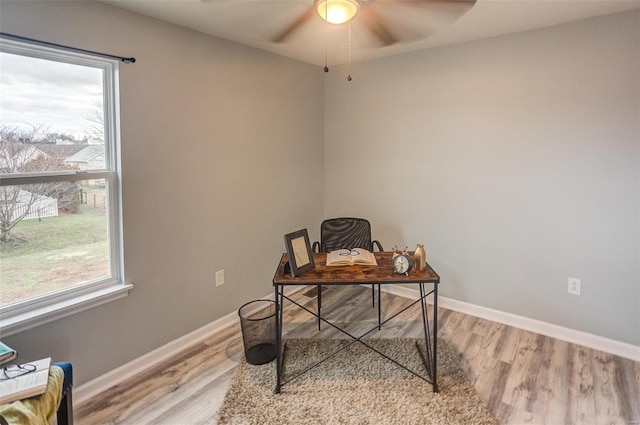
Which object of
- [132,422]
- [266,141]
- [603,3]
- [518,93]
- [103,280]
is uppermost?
[603,3]

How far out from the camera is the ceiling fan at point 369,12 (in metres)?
1.62

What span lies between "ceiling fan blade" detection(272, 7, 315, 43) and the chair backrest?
1491 mm

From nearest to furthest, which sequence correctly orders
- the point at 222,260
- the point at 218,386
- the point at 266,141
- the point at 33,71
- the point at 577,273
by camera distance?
1. the point at 33,71
2. the point at 218,386
3. the point at 577,273
4. the point at 222,260
5. the point at 266,141

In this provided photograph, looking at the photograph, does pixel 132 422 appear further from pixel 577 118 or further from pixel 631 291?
pixel 577 118

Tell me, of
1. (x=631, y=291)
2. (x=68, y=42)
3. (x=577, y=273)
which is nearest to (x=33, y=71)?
(x=68, y=42)

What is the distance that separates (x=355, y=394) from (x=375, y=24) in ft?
6.92

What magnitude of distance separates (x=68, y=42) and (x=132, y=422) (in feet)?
6.64

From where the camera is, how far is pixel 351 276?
2092mm

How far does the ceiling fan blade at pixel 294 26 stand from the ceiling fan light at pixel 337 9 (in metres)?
0.25

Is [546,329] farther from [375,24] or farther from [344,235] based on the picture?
[375,24]

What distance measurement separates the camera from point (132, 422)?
6.36 feet

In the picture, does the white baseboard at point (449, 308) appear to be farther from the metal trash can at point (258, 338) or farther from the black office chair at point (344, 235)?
the black office chair at point (344, 235)

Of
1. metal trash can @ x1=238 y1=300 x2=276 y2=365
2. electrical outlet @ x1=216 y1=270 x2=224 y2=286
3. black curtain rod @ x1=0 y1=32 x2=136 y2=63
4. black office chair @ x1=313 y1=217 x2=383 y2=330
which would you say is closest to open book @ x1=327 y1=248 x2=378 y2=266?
metal trash can @ x1=238 y1=300 x2=276 y2=365

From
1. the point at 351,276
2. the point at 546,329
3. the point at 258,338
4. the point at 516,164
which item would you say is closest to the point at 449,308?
the point at 546,329
